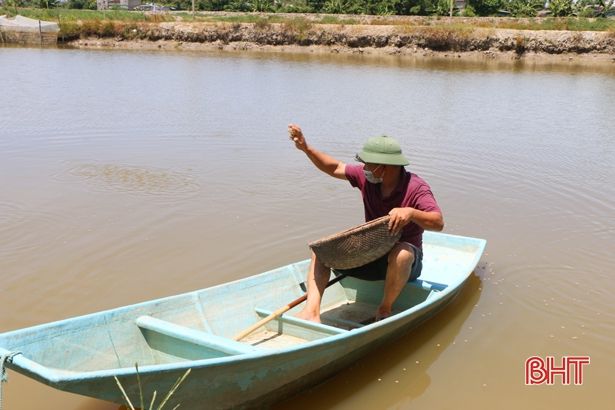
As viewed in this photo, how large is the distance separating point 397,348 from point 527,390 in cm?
89

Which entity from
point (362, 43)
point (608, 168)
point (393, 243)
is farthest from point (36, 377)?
point (362, 43)

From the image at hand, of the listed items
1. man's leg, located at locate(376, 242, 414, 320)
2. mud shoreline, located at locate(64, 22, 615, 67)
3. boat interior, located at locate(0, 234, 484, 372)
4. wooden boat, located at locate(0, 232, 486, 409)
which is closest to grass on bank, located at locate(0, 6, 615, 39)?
mud shoreline, located at locate(64, 22, 615, 67)

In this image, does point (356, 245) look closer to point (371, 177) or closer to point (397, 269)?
point (397, 269)

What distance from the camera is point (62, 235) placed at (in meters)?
6.10

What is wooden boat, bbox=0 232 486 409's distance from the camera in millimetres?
2826

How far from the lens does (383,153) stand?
3.93 meters

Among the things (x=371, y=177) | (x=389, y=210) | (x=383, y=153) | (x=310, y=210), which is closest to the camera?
(x=383, y=153)

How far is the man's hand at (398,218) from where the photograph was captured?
12.5 feet

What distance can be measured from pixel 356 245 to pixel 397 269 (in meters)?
0.36

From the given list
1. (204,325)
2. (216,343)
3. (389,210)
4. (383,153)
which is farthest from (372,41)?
(216,343)

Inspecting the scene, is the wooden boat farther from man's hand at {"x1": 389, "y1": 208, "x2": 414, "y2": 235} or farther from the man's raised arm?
A: the man's raised arm

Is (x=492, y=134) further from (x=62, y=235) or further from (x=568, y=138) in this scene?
(x=62, y=235)

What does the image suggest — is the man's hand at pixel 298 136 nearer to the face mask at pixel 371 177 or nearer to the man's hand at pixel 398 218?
the face mask at pixel 371 177

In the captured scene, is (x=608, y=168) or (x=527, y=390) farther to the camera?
(x=608, y=168)
